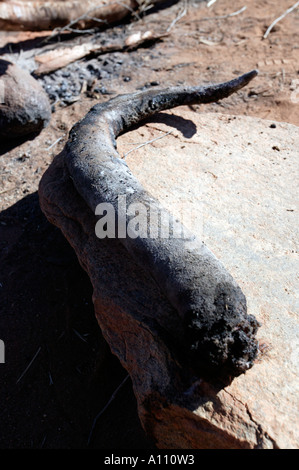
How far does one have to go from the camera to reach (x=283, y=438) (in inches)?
69.2

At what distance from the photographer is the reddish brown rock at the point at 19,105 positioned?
14.2ft

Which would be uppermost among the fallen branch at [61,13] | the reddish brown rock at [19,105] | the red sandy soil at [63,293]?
the fallen branch at [61,13]

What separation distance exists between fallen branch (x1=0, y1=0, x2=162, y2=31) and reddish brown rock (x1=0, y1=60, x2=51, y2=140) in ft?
4.66

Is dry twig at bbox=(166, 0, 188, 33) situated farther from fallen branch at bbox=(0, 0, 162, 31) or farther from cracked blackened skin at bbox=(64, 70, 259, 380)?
cracked blackened skin at bbox=(64, 70, 259, 380)

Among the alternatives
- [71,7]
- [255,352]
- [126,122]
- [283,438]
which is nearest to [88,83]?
[71,7]

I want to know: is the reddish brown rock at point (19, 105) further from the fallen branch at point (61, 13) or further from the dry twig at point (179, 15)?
the dry twig at point (179, 15)

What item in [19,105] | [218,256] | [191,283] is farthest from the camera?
[19,105]

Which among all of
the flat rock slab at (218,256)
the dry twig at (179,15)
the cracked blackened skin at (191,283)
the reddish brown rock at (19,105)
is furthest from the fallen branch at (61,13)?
the cracked blackened skin at (191,283)

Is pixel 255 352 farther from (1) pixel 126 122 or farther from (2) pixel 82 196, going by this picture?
(1) pixel 126 122

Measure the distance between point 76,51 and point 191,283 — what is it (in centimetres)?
470

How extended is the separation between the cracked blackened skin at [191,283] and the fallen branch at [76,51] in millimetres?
3257

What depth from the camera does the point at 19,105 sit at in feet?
14.3

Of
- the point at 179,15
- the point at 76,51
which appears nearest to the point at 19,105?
the point at 76,51

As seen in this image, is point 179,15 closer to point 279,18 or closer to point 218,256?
point 279,18
